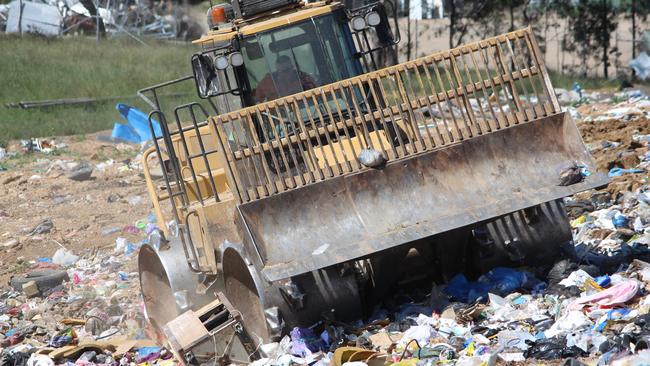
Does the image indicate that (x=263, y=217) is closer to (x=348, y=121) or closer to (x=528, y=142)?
(x=348, y=121)

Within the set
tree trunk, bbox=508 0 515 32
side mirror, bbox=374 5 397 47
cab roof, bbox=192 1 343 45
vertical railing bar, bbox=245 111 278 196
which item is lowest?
tree trunk, bbox=508 0 515 32

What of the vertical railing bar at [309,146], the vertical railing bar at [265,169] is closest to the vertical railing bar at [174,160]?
the vertical railing bar at [265,169]

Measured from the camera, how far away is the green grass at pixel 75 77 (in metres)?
21.3

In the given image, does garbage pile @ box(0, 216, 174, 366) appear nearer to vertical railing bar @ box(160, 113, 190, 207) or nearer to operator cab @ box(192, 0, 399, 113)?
vertical railing bar @ box(160, 113, 190, 207)

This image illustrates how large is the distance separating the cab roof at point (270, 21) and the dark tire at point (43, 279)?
Result: 3.55 meters

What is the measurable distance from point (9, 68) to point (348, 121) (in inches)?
778

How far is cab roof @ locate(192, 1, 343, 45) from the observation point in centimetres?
803

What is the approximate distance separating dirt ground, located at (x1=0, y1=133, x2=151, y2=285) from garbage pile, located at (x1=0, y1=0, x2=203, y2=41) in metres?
14.5

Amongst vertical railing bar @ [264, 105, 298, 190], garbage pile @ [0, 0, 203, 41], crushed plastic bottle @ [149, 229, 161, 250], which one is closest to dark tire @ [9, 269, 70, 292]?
crushed plastic bottle @ [149, 229, 161, 250]

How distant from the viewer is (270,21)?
8.09m

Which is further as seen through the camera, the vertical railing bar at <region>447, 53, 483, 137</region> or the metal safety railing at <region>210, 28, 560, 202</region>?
the vertical railing bar at <region>447, 53, 483, 137</region>

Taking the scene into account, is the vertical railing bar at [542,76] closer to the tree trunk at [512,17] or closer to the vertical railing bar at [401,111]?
the vertical railing bar at [401,111]

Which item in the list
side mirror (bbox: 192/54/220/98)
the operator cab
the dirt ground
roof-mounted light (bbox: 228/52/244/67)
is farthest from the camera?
the dirt ground

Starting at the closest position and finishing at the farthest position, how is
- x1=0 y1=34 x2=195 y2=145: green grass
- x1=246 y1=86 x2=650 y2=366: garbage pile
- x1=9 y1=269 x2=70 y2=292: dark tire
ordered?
x1=246 y1=86 x2=650 y2=366: garbage pile → x1=9 y1=269 x2=70 y2=292: dark tire → x1=0 y1=34 x2=195 y2=145: green grass
